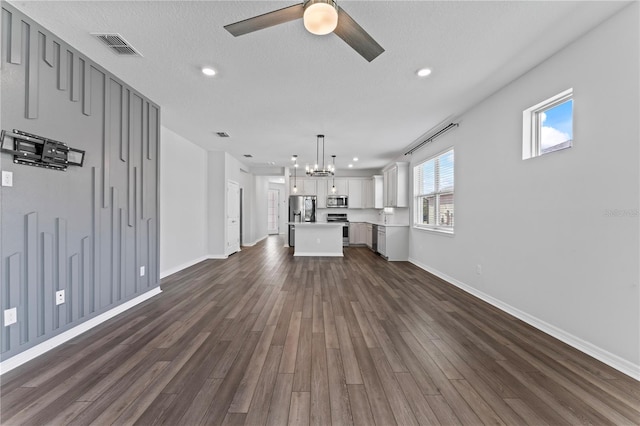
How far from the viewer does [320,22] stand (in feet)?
4.76

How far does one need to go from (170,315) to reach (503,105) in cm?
476

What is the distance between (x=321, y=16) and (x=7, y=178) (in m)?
2.58

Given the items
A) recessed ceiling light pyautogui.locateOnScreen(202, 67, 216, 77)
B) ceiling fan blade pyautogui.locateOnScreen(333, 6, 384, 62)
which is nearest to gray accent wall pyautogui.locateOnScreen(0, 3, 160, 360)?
recessed ceiling light pyautogui.locateOnScreen(202, 67, 216, 77)

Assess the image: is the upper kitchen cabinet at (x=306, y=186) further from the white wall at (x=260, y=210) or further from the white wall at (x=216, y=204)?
the white wall at (x=216, y=204)

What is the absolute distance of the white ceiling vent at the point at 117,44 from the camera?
2.23m

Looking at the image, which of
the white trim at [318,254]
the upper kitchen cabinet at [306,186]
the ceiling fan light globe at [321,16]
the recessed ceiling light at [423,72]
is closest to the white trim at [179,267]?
the white trim at [318,254]

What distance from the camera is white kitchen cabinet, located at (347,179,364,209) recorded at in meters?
9.17

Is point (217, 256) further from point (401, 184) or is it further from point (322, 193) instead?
point (401, 184)

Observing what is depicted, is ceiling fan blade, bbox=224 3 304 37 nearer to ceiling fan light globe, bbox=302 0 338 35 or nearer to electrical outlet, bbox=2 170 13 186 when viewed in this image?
ceiling fan light globe, bbox=302 0 338 35

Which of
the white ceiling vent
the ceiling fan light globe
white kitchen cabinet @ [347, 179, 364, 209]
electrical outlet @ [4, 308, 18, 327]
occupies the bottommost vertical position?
electrical outlet @ [4, 308, 18, 327]

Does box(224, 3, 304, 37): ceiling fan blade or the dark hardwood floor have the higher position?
box(224, 3, 304, 37): ceiling fan blade

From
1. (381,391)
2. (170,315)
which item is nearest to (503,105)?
(381,391)

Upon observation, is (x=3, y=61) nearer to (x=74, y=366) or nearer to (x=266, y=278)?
(x=74, y=366)

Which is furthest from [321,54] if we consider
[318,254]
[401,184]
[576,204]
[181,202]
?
[318,254]
